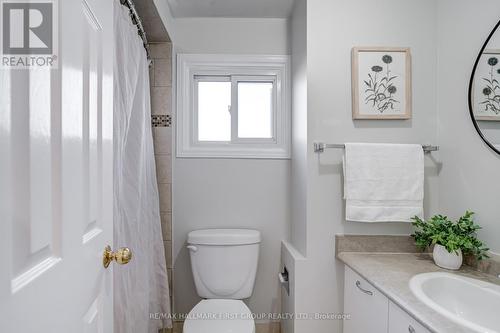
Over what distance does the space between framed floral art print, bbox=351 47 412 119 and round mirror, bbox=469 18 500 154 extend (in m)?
0.30

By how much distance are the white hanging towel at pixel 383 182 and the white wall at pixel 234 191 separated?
584mm

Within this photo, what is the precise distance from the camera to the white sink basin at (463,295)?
1.05 metres

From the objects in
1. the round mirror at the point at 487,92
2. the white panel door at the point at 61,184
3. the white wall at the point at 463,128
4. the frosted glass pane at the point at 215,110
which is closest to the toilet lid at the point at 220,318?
the white panel door at the point at 61,184

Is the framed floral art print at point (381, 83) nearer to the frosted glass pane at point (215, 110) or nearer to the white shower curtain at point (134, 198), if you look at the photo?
the frosted glass pane at point (215, 110)

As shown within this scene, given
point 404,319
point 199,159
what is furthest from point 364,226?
point 199,159

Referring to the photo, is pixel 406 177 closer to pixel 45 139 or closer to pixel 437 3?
A: pixel 437 3

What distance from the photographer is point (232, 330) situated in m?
1.40

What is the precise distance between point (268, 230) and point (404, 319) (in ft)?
3.65

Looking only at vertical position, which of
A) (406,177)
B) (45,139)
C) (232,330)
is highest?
(45,139)

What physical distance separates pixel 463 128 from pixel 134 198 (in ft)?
5.38

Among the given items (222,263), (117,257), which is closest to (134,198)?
(117,257)

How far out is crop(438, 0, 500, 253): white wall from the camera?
1.29 meters

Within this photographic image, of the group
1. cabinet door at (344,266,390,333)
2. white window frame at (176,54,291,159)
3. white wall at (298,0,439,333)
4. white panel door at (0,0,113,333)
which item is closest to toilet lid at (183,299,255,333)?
white wall at (298,0,439,333)

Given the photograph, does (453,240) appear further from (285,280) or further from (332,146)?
(285,280)
